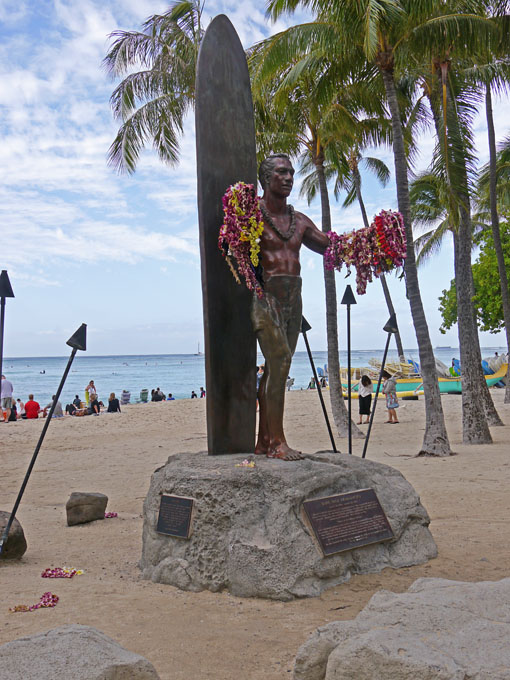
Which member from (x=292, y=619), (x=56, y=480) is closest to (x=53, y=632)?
(x=292, y=619)

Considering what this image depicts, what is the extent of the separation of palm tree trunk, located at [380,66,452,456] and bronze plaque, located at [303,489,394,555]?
634 cm

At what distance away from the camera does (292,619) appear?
3639 millimetres

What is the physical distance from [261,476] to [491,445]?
324 inches

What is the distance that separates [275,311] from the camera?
199 inches

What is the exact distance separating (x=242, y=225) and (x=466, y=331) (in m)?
8.53

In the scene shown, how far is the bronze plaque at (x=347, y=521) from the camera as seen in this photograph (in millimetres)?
4219

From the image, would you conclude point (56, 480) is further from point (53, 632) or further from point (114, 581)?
point (53, 632)

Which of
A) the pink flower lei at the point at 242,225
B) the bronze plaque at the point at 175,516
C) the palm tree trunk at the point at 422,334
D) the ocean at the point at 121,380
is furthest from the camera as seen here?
the ocean at the point at 121,380

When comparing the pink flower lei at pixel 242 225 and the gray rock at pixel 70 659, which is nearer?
the gray rock at pixel 70 659

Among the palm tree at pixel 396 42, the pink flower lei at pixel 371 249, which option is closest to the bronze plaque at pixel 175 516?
the pink flower lei at pixel 371 249

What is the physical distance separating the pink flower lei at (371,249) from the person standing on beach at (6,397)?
14.4m


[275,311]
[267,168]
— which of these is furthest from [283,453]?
[267,168]

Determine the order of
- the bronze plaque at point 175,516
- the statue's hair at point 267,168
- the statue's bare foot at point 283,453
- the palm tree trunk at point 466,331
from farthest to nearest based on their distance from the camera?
the palm tree trunk at point 466,331 < the statue's hair at point 267,168 < the statue's bare foot at point 283,453 < the bronze plaque at point 175,516

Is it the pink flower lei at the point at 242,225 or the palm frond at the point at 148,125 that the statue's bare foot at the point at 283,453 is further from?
the palm frond at the point at 148,125
